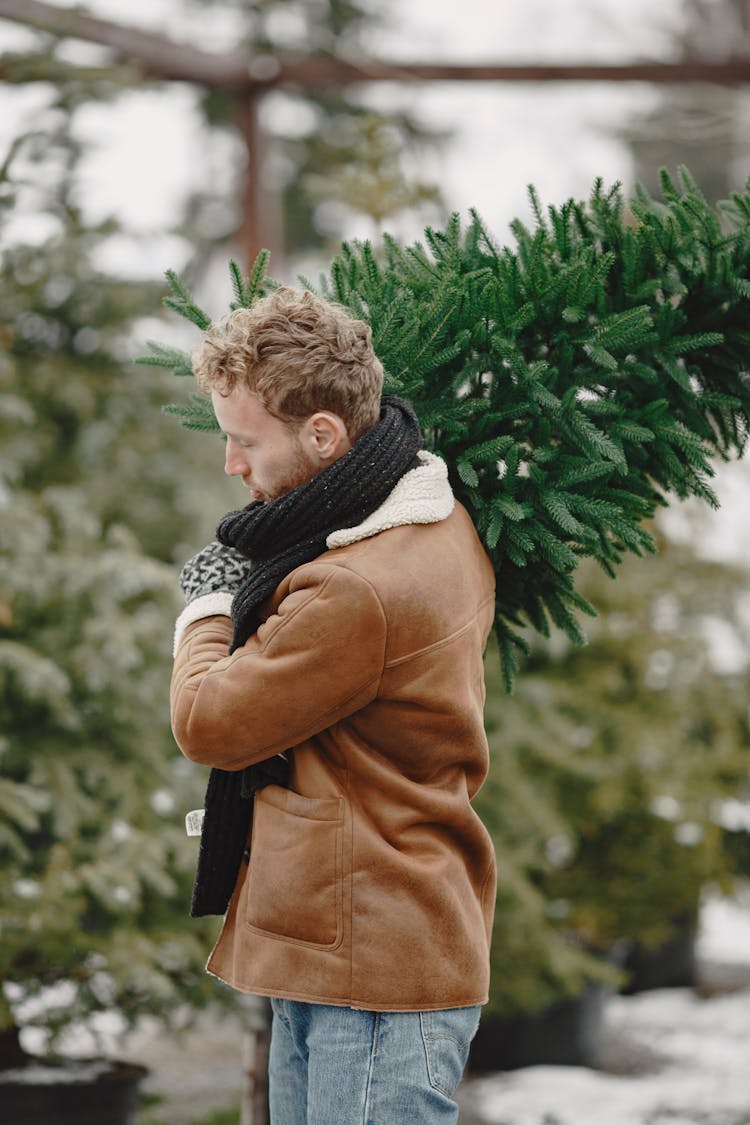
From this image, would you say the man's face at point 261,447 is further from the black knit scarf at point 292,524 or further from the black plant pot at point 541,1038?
the black plant pot at point 541,1038

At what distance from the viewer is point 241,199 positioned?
4891 millimetres

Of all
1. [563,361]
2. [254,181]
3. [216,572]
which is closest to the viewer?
[216,572]

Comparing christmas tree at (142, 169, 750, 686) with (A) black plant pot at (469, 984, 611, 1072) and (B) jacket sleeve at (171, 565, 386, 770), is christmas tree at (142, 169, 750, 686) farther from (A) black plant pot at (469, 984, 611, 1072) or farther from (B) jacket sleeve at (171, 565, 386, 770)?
(A) black plant pot at (469, 984, 611, 1072)

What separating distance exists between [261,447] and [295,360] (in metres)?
0.14

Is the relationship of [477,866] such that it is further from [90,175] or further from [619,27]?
[619,27]

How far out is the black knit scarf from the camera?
1.84 metres

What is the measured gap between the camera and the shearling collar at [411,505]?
6.06 feet

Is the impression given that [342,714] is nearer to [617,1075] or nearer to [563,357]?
[563,357]

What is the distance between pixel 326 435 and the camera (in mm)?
1869

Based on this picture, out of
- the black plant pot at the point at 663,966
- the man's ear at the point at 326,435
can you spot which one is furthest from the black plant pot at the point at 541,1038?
the man's ear at the point at 326,435

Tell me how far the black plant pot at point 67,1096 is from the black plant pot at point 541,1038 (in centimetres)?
176

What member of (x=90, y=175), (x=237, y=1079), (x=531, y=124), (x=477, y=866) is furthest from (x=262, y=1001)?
(x=531, y=124)

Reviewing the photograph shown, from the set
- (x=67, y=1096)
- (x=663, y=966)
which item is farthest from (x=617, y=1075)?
(x=67, y=1096)

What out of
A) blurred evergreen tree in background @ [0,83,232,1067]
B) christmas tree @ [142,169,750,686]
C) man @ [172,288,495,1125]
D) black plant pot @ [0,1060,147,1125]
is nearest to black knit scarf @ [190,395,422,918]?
man @ [172,288,495,1125]
